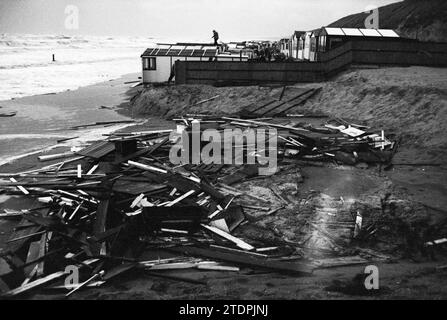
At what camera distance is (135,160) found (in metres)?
14.5

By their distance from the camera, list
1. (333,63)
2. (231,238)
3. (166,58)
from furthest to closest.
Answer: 1. (166,58)
2. (333,63)
3. (231,238)

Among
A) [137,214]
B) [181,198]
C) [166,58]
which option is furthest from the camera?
[166,58]

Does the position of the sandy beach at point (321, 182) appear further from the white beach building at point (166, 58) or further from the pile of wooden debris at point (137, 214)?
the white beach building at point (166, 58)

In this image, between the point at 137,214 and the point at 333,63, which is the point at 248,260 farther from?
the point at 333,63

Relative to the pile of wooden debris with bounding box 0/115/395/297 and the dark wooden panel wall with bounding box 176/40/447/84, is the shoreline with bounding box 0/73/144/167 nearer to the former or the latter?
the pile of wooden debris with bounding box 0/115/395/297

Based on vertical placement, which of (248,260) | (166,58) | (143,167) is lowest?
(248,260)

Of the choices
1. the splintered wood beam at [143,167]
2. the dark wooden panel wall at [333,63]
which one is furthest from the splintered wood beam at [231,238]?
the dark wooden panel wall at [333,63]

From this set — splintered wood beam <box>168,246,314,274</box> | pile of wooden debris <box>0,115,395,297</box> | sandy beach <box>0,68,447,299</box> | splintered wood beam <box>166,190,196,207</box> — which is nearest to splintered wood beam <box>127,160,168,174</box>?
pile of wooden debris <box>0,115,395,297</box>

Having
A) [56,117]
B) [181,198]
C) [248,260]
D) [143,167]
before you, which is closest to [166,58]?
[56,117]

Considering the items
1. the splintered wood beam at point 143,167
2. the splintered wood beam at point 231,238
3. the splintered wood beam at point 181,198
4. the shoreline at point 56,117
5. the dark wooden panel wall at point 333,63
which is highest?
the dark wooden panel wall at point 333,63

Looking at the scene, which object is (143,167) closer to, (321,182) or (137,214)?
(137,214)

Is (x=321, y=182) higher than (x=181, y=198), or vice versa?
(x=321, y=182)

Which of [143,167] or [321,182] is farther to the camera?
[143,167]
